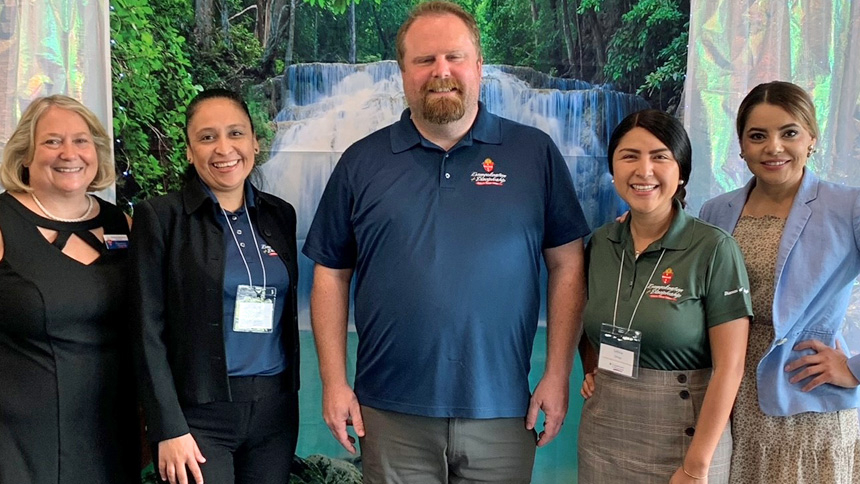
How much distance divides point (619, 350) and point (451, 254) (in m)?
0.51

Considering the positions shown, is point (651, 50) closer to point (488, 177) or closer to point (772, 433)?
point (488, 177)

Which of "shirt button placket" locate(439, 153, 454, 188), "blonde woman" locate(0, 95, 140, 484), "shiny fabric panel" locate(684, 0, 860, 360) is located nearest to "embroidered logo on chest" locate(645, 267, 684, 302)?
"shirt button placket" locate(439, 153, 454, 188)

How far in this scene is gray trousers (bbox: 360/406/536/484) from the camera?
1.73 meters

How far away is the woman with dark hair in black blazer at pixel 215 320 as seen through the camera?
1682mm

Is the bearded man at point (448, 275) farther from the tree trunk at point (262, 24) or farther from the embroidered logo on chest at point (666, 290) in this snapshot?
the tree trunk at point (262, 24)

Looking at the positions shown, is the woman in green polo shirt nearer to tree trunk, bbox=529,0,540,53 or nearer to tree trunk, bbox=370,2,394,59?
tree trunk, bbox=529,0,540,53

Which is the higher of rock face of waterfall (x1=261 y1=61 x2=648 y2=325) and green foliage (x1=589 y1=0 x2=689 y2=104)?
green foliage (x1=589 y1=0 x2=689 y2=104)

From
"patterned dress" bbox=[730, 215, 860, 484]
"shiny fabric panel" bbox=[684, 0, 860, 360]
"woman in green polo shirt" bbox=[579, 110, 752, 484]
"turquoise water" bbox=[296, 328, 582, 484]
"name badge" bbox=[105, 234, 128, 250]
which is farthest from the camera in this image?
"turquoise water" bbox=[296, 328, 582, 484]

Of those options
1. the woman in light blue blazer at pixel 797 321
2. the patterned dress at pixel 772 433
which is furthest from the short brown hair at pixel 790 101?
the patterned dress at pixel 772 433

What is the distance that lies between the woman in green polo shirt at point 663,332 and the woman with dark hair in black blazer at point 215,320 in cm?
92

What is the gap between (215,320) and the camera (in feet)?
5.57

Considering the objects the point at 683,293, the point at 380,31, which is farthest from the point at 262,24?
the point at 683,293

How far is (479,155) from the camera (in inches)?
69.8

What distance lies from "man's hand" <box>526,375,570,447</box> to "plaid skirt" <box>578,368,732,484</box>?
0.49 feet
